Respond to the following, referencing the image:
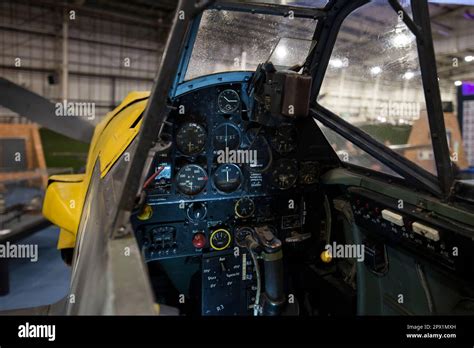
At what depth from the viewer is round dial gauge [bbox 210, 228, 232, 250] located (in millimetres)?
2270

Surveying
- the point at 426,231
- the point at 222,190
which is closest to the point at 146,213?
the point at 222,190

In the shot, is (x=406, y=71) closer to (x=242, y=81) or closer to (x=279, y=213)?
(x=242, y=81)

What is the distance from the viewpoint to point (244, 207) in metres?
2.32

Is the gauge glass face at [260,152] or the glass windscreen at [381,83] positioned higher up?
the glass windscreen at [381,83]

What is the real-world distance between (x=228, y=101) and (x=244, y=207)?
2.61 ft

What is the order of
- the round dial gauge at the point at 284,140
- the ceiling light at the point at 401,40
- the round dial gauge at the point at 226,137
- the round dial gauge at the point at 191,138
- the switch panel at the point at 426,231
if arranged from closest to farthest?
the switch panel at the point at 426,231
the ceiling light at the point at 401,40
the round dial gauge at the point at 191,138
the round dial gauge at the point at 226,137
the round dial gauge at the point at 284,140

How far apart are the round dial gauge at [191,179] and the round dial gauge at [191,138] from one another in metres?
0.11

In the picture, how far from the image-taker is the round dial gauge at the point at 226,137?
2.24 metres

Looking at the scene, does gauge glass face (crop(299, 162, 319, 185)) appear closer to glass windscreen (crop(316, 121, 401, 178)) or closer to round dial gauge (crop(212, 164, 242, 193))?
glass windscreen (crop(316, 121, 401, 178))

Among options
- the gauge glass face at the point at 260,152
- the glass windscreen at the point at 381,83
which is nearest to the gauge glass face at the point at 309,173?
the gauge glass face at the point at 260,152

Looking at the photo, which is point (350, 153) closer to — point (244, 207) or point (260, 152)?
point (260, 152)

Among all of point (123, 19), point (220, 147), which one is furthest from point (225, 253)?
point (123, 19)

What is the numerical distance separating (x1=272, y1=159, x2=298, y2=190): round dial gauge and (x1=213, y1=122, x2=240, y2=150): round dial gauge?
37 centimetres

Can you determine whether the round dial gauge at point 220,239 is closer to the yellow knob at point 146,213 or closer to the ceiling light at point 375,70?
the yellow knob at point 146,213
